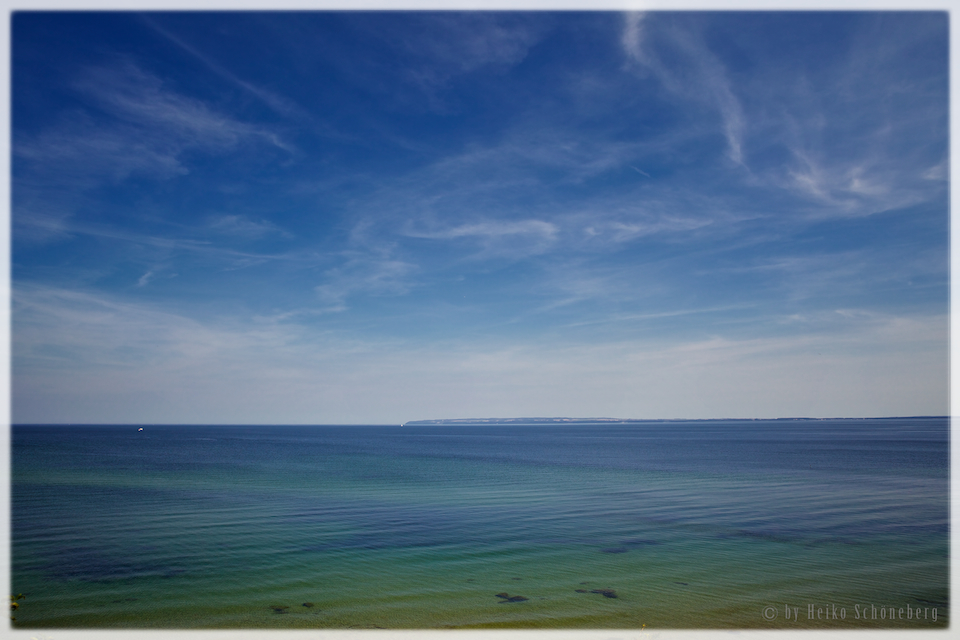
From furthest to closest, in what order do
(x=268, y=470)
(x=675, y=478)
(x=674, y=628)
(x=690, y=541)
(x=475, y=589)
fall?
(x=268, y=470) < (x=675, y=478) < (x=690, y=541) < (x=475, y=589) < (x=674, y=628)

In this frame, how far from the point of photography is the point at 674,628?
1397 centimetres

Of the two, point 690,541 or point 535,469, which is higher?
point 690,541

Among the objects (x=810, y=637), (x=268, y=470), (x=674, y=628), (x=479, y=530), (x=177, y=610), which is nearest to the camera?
(x=810, y=637)

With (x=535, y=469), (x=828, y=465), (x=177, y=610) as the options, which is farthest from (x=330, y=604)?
(x=828, y=465)

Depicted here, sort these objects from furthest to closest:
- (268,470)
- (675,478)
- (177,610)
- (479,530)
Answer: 1. (268,470)
2. (675,478)
3. (479,530)
4. (177,610)

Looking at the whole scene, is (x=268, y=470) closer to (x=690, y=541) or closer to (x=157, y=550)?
(x=157, y=550)

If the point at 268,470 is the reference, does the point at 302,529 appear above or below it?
above

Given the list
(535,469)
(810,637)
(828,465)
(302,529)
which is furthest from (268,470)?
(828,465)

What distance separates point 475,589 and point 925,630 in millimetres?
11974

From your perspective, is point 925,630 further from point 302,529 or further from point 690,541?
point 302,529

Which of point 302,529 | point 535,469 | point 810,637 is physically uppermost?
point 810,637

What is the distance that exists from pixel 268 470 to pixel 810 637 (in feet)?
177

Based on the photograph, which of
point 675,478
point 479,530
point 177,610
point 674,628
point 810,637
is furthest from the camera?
point 675,478

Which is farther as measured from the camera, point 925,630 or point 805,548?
point 805,548
